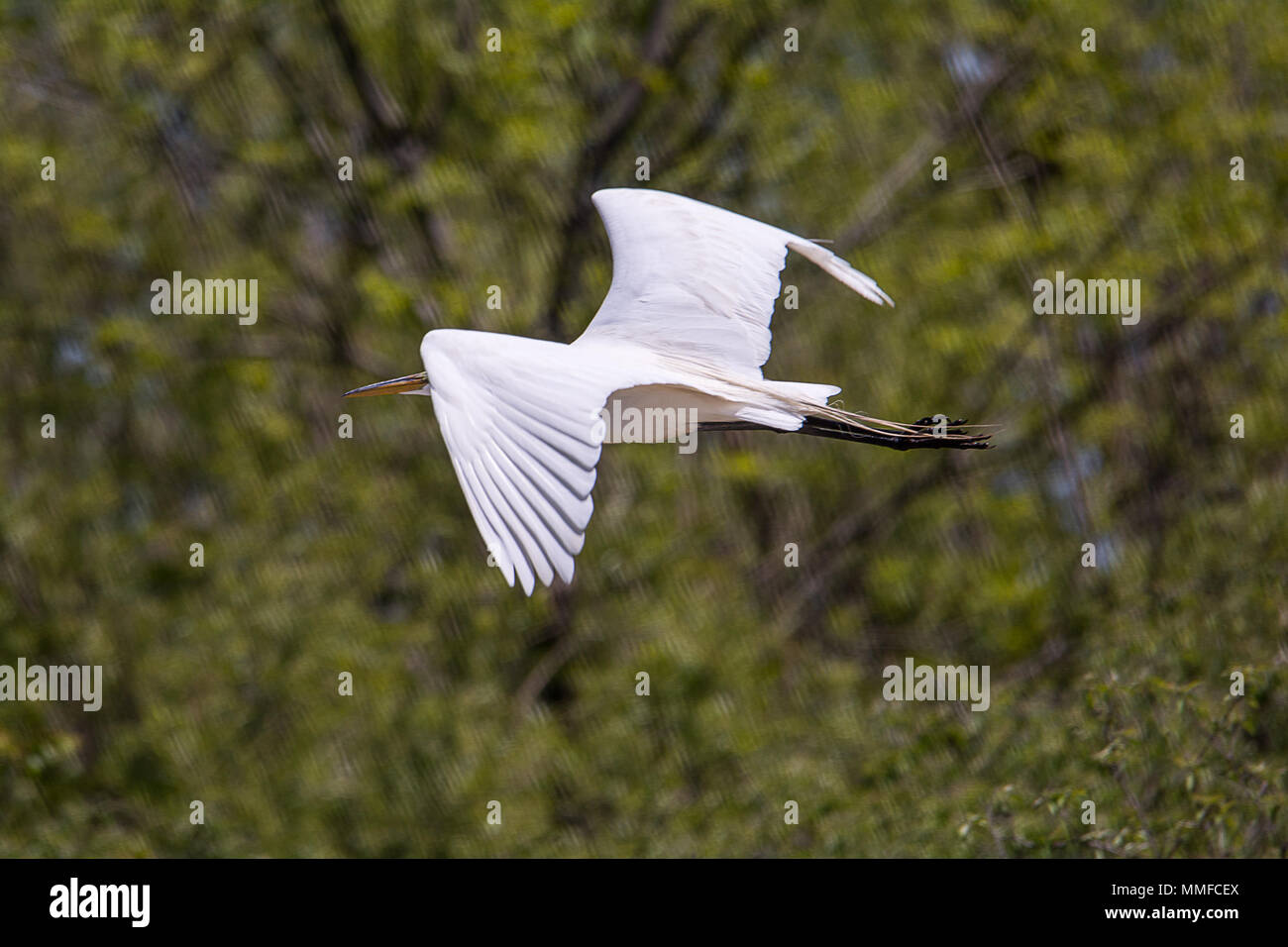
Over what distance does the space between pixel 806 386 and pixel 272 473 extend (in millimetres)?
6146

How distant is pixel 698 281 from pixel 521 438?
205 centimetres

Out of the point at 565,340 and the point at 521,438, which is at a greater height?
the point at 565,340

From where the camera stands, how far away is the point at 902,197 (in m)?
11.1

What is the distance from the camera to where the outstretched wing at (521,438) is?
3414 mm

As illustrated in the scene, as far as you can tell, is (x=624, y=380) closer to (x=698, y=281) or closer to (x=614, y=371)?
(x=614, y=371)

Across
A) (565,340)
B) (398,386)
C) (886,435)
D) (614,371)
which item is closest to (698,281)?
(886,435)

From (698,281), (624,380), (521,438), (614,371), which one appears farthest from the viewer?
(698,281)

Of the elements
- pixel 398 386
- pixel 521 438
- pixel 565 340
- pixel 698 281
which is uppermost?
pixel 565 340

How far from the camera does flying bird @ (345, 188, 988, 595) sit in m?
3.59

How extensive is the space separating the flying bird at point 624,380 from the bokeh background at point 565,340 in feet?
10.2

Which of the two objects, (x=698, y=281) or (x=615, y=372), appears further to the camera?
(x=698, y=281)

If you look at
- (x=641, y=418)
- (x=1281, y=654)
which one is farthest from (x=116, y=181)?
(x=1281, y=654)

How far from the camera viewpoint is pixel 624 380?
4465 mm

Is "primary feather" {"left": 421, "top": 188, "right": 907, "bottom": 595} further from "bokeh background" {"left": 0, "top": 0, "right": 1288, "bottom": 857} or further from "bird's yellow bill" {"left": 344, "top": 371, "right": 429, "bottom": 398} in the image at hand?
"bokeh background" {"left": 0, "top": 0, "right": 1288, "bottom": 857}
